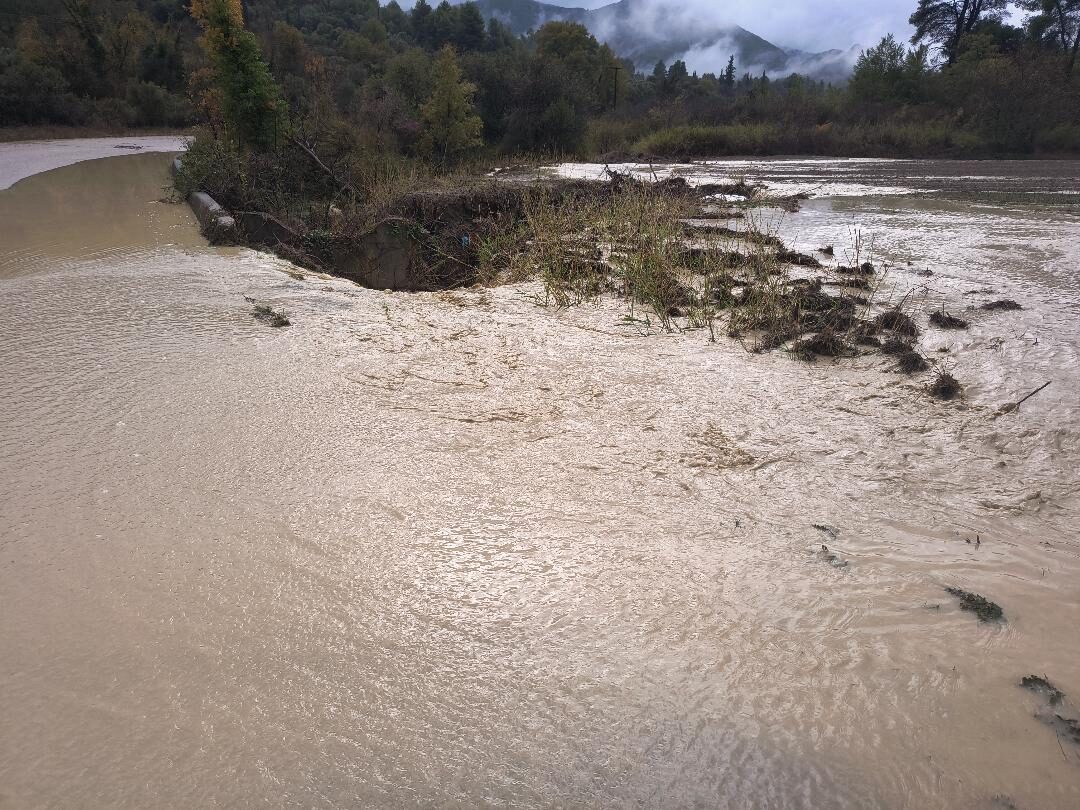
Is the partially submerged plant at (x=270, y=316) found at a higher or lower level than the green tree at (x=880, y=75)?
lower

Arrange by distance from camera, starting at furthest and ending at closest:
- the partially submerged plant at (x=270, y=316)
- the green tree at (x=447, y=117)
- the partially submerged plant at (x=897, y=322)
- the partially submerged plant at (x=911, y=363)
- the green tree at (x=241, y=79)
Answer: the green tree at (x=447, y=117)
the green tree at (x=241, y=79)
the partially submerged plant at (x=270, y=316)
the partially submerged plant at (x=897, y=322)
the partially submerged plant at (x=911, y=363)

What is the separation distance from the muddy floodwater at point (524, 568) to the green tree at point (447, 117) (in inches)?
524

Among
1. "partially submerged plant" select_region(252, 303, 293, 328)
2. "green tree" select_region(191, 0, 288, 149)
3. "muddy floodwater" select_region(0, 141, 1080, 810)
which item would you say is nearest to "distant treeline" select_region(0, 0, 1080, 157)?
"green tree" select_region(191, 0, 288, 149)

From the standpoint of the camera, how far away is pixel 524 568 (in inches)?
94.9

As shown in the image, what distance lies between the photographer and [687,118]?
93.7 feet

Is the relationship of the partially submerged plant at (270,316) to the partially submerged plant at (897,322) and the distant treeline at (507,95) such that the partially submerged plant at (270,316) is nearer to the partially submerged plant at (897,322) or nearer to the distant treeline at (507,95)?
the partially submerged plant at (897,322)

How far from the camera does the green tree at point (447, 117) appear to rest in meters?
16.3

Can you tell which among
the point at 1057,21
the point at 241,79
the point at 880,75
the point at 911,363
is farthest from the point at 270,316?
the point at 1057,21

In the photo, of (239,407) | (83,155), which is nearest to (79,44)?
(83,155)

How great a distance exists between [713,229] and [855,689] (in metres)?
6.73

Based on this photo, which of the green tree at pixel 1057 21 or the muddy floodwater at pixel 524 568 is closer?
the muddy floodwater at pixel 524 568

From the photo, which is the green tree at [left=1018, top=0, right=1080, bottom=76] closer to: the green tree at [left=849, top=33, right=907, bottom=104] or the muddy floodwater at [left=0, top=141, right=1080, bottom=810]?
the green tree at [left=849, top=33, right=907, bottom=104]

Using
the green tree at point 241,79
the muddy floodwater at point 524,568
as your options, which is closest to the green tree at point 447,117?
the green tree at point 241,79

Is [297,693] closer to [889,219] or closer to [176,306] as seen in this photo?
[176,306]
